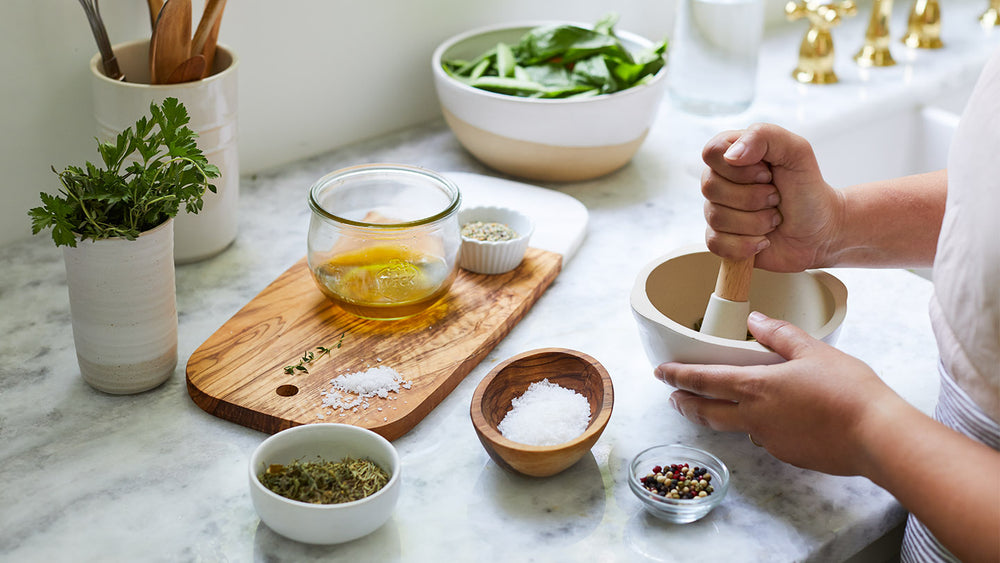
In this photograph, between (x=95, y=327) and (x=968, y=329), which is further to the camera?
(x=95, y=327)

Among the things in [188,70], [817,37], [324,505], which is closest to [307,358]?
[324,505]

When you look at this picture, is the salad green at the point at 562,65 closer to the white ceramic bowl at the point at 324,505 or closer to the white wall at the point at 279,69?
the white wall at the point at 279,69

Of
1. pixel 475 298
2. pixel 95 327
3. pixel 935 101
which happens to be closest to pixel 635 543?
pixel 475 298

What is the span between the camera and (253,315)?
3.34 ft

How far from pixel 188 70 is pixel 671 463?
2.24 feet

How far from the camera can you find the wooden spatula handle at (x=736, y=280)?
91 centimetres

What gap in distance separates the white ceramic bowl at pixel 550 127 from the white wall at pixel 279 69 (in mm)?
126

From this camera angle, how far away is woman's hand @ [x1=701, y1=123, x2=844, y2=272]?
0.92 metres

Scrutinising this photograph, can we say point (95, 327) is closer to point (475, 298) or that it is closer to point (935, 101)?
point (475, 298)

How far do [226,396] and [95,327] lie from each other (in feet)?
0.44

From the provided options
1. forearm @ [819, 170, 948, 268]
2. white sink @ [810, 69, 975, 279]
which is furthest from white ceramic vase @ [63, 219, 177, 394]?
white sink @ [810, 69, 975, 279]

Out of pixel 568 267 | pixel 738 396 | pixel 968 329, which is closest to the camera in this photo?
pixel 968 329

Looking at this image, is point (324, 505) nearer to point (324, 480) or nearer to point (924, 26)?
point (324, 480)

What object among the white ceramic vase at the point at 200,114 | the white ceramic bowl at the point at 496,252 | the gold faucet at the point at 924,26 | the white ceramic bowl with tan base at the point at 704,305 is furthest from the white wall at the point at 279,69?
the white ceramic bowl with tan base at the point at 704,305
